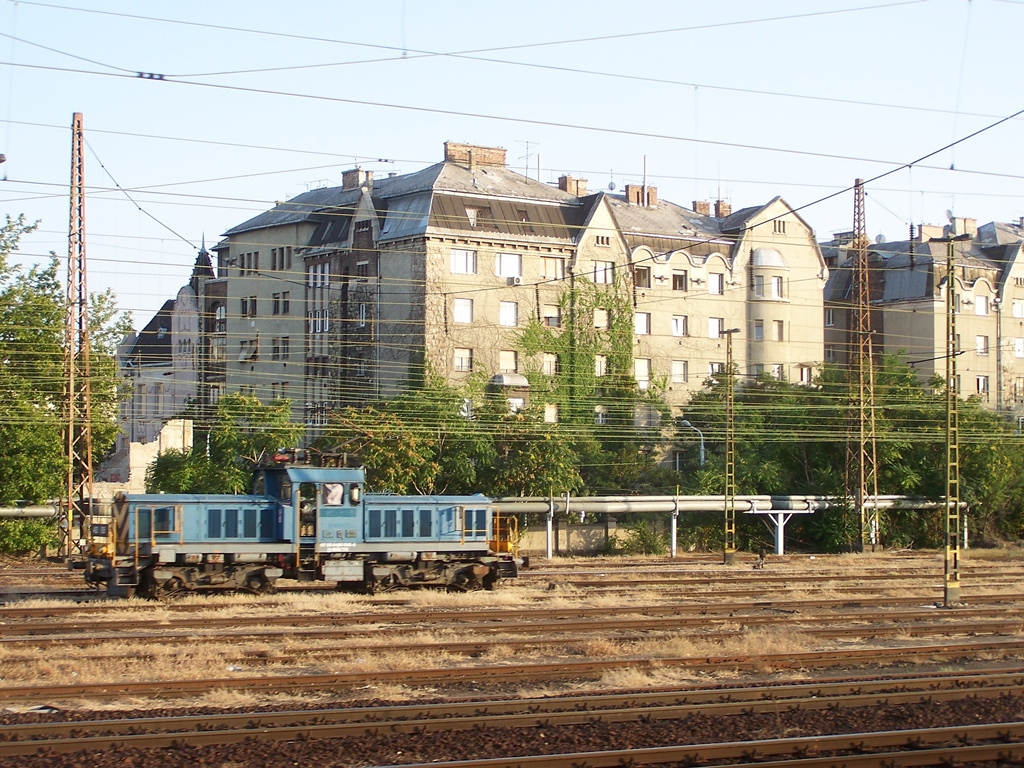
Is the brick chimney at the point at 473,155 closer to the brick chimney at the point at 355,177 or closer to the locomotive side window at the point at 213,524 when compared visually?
the brick chimney at the point at 355,177

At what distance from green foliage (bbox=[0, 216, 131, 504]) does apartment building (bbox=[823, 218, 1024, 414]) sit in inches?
1913

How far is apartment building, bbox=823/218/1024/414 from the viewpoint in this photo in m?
75.8

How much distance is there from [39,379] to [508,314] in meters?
28.1

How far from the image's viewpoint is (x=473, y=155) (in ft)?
220

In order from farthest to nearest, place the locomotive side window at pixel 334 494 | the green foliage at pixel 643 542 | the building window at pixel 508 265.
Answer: the building window at pixel 508 265
the green foliage at pixel 643 542
the locomotive side window at pixel 334 494

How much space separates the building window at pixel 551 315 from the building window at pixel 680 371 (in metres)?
8.45

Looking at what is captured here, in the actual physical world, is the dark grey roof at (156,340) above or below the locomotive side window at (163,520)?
above

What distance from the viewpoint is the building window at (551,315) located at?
2532 inches

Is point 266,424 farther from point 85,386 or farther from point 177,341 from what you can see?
point 177,341

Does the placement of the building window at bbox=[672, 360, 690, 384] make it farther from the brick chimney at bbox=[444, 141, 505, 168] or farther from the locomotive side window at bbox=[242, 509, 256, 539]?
the locomotive side window at bbox=[242, 509, 256, 539]

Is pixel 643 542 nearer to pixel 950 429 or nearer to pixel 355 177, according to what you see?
pixel 950 429

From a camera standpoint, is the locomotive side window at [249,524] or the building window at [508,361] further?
the building window at [508,361]

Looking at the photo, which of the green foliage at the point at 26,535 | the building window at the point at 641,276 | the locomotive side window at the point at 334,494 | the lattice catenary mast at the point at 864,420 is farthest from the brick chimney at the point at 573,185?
the locomotive side window at the point at 334,494

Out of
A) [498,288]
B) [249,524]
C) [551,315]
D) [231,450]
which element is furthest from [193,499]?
[551,315]
